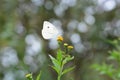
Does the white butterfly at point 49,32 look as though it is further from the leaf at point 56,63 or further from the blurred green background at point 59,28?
the blurred green background at point 59,28

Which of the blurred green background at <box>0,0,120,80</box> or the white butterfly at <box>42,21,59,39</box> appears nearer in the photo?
the white butterfly at <box>42,21,59,39</box>

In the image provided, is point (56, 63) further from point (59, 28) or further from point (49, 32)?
point (59, 28)

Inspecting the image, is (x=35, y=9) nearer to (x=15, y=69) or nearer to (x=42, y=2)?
(x=42, y=2)

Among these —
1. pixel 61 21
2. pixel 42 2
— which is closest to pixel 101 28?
pixel 61 21

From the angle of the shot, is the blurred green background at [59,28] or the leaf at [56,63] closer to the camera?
the leaf at [56,63]

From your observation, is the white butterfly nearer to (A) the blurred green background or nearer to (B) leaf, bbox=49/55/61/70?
(B) leaf, bbox=49/55/61/70

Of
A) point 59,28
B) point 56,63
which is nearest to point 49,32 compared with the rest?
point 56,63

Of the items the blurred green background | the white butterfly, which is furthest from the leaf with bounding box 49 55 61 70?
the blurred green background

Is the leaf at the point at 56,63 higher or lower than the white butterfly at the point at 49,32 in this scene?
lower

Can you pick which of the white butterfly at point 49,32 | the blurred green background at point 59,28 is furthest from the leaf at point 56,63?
the blurred green background at point 59,28
